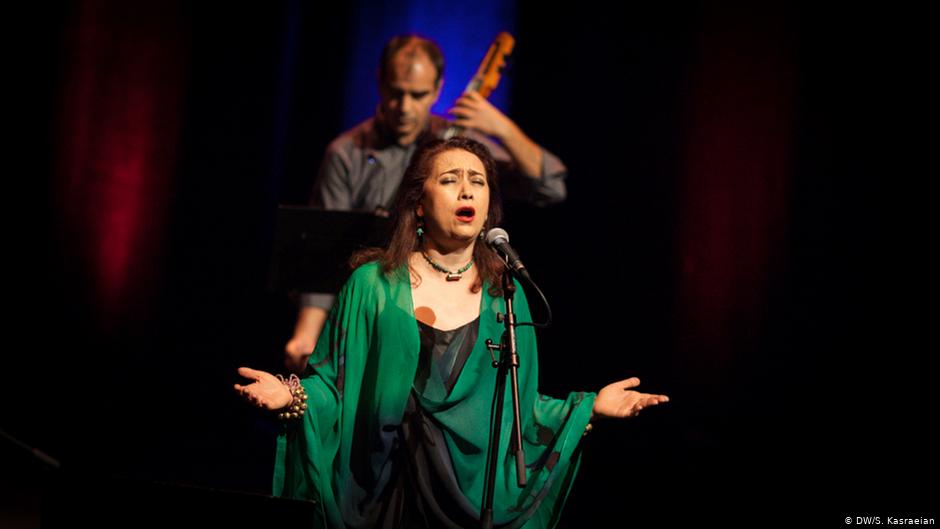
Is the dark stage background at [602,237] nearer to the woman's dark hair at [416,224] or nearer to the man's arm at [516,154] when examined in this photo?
the man's arm at [516,154]

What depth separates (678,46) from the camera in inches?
170

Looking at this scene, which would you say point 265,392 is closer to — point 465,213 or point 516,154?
point 465,213

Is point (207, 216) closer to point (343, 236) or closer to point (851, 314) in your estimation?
point (343, 236)

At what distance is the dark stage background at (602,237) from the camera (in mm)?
3607

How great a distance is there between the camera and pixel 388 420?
2.55 meters

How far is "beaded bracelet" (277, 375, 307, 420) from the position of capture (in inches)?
95.3

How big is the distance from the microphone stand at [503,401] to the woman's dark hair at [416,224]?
1.02ft

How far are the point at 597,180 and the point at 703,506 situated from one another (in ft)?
5.42

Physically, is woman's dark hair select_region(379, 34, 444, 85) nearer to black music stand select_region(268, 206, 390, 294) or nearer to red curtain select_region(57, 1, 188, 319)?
black music stand select_region(268, 206, 390, 294)

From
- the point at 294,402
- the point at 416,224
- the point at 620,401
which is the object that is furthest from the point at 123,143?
the point at 620,401

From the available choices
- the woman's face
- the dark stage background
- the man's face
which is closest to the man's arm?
the man's face

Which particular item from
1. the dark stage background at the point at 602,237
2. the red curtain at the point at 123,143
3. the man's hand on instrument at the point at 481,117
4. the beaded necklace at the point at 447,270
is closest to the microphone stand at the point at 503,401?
the beaded necklace at the point at 447,270

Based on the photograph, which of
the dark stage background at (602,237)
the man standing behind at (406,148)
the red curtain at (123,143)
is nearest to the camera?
the dark stage background at (602,237)

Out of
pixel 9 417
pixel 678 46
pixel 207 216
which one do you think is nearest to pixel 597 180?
pixel 678 46
